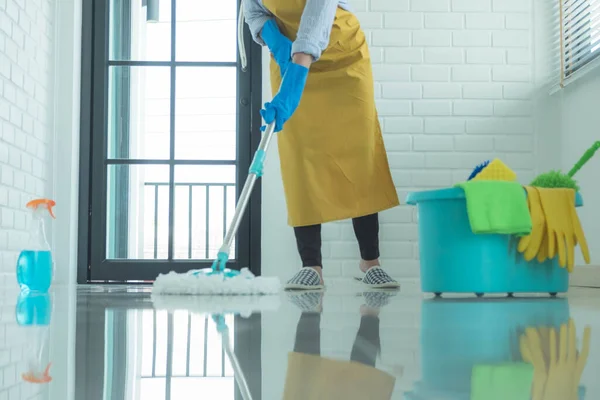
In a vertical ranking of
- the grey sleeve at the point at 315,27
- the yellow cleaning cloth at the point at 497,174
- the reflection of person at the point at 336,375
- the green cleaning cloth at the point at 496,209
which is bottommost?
the reflection of person at the point at 336,375

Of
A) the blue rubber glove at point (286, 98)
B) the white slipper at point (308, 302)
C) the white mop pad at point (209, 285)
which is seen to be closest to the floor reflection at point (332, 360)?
the white slipper at point (308, 302)

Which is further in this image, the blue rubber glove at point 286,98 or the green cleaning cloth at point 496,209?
the blue rubber glove at point 286,98

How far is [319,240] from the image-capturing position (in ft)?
7.68

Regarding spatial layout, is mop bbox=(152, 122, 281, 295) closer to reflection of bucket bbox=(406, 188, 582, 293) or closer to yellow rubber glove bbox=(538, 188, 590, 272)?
reflection of bucket bbox=(406, 188, 582, 293)

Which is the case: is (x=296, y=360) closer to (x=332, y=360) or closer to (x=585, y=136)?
(x=332, y=360)

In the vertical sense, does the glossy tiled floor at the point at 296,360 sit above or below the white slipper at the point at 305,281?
above

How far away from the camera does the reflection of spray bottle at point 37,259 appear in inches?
79.4

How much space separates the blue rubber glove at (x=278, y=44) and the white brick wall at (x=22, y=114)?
3.33ft

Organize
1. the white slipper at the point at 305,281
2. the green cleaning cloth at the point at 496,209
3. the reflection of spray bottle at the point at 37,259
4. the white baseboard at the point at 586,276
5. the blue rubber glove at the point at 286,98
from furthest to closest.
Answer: the white baseboard at the point at 586,276 < the white slipper at the point at 305,281 < the reflection of spray bottle at the point at 37,259 < the blue rubber glove at the point at 286,98 < the green cleaning cloth at the point at 496,209

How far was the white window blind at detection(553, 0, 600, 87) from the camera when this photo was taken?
2992 mm

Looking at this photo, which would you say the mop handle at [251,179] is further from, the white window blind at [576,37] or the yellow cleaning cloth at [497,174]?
the white window blind at [576,37]

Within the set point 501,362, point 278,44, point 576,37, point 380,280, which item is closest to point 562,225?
point 380,280

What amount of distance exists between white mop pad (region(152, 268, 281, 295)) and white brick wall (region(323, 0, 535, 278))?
1.94m

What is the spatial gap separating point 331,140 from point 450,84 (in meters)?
1.36
